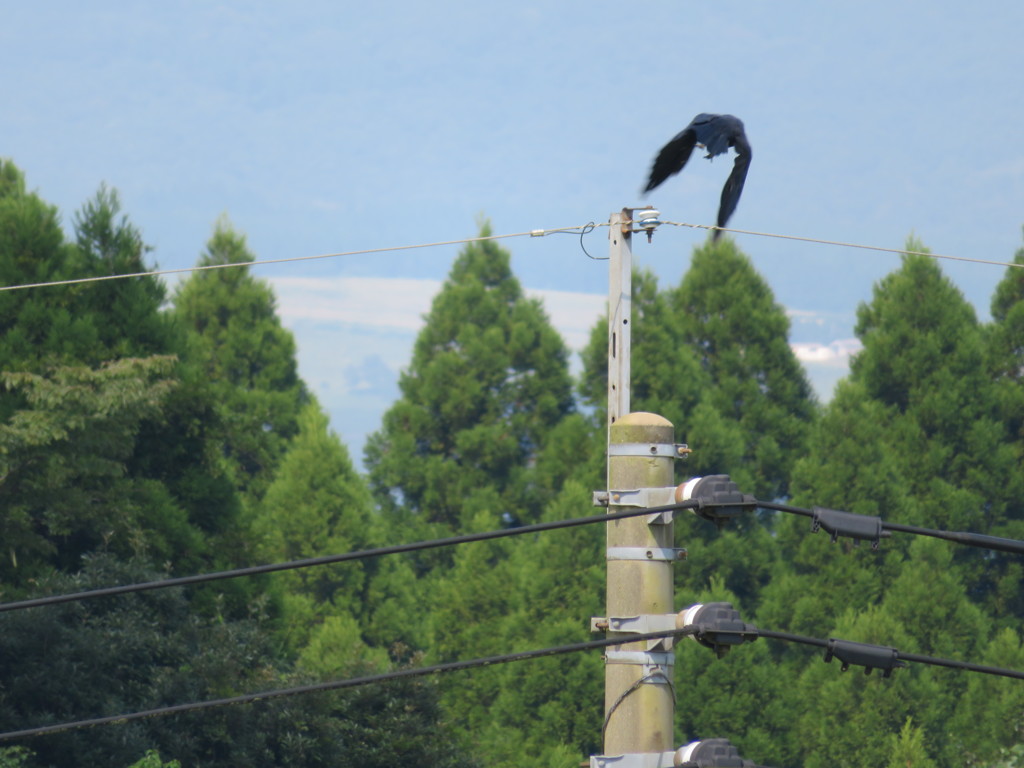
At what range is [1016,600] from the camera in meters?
31.9

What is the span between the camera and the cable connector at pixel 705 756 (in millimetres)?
5520

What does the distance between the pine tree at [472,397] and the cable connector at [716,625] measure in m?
30.6

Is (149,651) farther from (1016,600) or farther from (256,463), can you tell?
(1016,600)

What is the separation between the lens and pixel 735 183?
759cm

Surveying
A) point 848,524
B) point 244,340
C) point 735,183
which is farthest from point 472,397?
point 848,524

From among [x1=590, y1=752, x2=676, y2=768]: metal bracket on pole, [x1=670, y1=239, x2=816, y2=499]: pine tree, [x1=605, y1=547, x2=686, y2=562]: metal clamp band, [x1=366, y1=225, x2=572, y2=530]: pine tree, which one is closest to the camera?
[x1=590, y1=752, x2=676, y2=768]: metal bracket on pole

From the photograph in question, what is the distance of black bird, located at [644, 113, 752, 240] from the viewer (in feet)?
24.0

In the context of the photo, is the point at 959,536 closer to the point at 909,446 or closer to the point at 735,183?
the point at 735,183

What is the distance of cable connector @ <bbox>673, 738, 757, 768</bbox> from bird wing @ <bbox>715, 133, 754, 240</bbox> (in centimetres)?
326

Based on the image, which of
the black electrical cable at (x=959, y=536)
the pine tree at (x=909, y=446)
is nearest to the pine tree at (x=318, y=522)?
the pine tree at (x=909, y=446)

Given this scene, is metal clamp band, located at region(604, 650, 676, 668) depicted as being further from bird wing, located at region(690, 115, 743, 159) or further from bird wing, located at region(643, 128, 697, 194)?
bird wing, located at region(690, 115, 743, 159)

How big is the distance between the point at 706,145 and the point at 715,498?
8.01 feet

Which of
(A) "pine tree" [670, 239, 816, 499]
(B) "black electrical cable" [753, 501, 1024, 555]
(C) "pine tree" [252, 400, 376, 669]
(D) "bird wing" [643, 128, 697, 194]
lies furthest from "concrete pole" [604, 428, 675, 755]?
(A) "pine tree" [670, 239, 816, 499]

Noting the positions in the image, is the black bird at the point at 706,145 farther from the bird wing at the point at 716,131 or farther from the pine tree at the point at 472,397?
the pine tree at the point at 472,397
